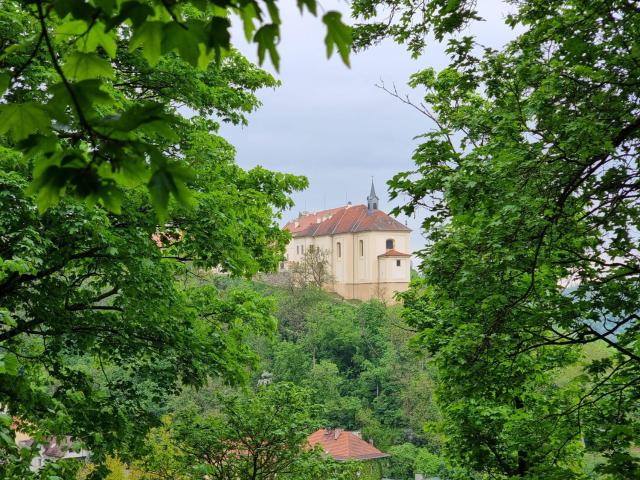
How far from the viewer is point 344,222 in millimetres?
84688

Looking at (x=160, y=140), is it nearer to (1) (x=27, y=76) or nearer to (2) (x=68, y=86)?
(1) (x=27, y=76)

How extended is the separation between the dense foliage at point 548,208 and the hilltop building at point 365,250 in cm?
6983

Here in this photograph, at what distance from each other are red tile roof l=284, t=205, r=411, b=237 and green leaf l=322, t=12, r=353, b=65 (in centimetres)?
7382

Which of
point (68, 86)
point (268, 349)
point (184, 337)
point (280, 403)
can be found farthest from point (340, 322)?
point (68, 86)

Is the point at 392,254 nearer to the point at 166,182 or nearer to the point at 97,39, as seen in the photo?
the point at 97,39

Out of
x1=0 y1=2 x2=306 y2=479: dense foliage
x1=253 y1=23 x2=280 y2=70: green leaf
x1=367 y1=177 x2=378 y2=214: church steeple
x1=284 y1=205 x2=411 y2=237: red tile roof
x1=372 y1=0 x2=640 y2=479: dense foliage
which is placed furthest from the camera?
x1=367 y1=177 x2=378 y2=214: church steeple

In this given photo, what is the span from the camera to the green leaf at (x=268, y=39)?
61.2 inches

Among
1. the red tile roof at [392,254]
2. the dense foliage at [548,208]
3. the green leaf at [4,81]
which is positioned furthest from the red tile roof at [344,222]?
the green leaf at [4,81]

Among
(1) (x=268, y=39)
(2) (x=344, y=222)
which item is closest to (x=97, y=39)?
(1) (x=268, y=39)

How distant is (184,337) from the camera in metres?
8.58

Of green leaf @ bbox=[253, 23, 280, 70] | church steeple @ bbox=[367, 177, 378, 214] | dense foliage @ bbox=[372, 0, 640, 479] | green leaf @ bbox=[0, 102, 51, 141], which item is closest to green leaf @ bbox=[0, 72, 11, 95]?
green leaf @ bbox=[0, 102, 51, 141]

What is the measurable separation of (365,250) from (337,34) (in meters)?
80.2

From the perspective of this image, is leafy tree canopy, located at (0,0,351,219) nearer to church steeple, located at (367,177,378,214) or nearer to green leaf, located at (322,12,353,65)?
green leaf, located at (322,12,353,65)

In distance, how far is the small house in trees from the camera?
39594 mm
